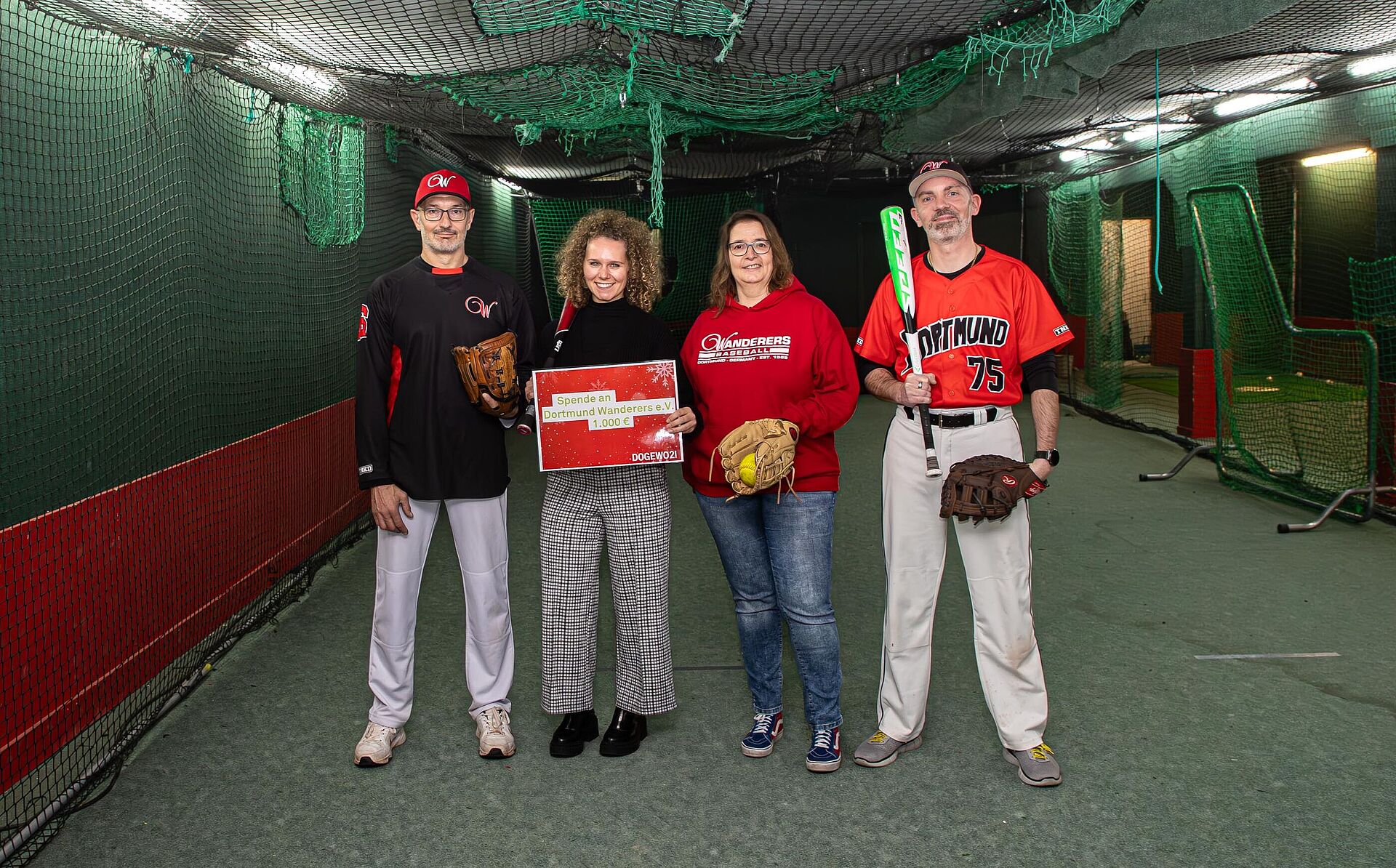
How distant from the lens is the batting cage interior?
9.18 ft

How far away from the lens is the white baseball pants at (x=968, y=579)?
2.85 metres

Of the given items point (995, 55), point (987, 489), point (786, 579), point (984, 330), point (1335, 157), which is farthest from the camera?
point (1335, 157)

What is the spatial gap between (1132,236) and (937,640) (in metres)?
13.1

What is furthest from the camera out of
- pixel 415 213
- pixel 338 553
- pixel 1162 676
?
pixel 338 553

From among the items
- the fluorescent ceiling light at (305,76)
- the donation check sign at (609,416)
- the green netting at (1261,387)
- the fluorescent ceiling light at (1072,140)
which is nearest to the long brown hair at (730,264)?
the donation check sign at (609,416)

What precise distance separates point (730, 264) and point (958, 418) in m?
0.77

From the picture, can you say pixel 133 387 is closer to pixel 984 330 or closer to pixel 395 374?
pixel 395 374

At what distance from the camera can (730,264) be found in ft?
9.54

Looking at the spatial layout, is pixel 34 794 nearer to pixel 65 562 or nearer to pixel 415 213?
pixel 65 562

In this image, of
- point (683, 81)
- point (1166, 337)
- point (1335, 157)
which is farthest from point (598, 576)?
point (1166, 337)

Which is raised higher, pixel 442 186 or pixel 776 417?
pixel 442 186

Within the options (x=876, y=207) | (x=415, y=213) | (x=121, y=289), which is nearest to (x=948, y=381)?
(x=415, y=213)

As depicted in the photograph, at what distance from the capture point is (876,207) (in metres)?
15.3

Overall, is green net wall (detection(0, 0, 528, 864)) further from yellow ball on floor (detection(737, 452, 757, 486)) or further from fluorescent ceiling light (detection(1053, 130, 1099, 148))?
fluorescent ceiling light (detection(1053, 130, 1099, 148))
